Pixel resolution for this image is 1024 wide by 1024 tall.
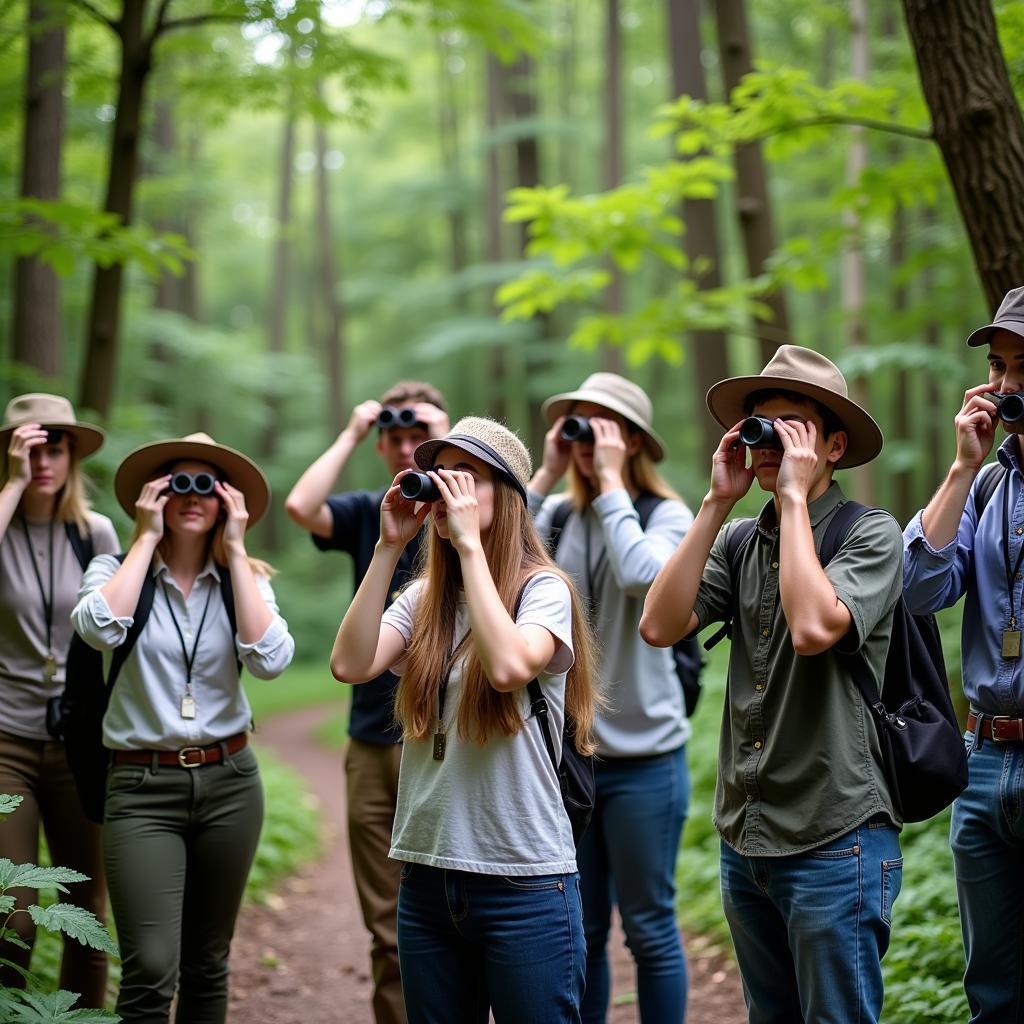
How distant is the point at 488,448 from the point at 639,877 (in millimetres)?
1811

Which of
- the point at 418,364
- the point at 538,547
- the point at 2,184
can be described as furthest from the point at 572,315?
the point at 538,547

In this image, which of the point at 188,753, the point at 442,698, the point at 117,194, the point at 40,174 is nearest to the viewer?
the point at 442,698

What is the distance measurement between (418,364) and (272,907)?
53.0 ft

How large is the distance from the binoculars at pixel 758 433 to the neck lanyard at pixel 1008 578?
2.63 ft

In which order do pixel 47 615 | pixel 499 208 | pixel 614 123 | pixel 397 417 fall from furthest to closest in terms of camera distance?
1. pixel 499 208
2. pixel 614 123
3. pixel 397 417
4. pixel 47 615

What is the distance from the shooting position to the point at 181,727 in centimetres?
370

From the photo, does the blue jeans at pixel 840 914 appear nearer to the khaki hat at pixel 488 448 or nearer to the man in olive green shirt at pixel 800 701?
the man in olive green shirt at pixel 800 701

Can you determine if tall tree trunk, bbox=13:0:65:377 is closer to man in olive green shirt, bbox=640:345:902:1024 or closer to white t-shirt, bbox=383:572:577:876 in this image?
white t-shirt, bbox=383:572:577:876

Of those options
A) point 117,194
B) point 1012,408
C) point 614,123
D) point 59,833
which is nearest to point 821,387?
point 1012,408

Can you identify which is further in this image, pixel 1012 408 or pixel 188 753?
pixel 188 753

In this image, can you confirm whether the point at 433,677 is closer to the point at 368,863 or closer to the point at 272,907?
the point at 368,863

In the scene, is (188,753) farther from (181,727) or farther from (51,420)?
(51,420)

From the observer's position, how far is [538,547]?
310 centimetres

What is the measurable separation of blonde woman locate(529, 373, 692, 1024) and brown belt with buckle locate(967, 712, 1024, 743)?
3.84 feet
